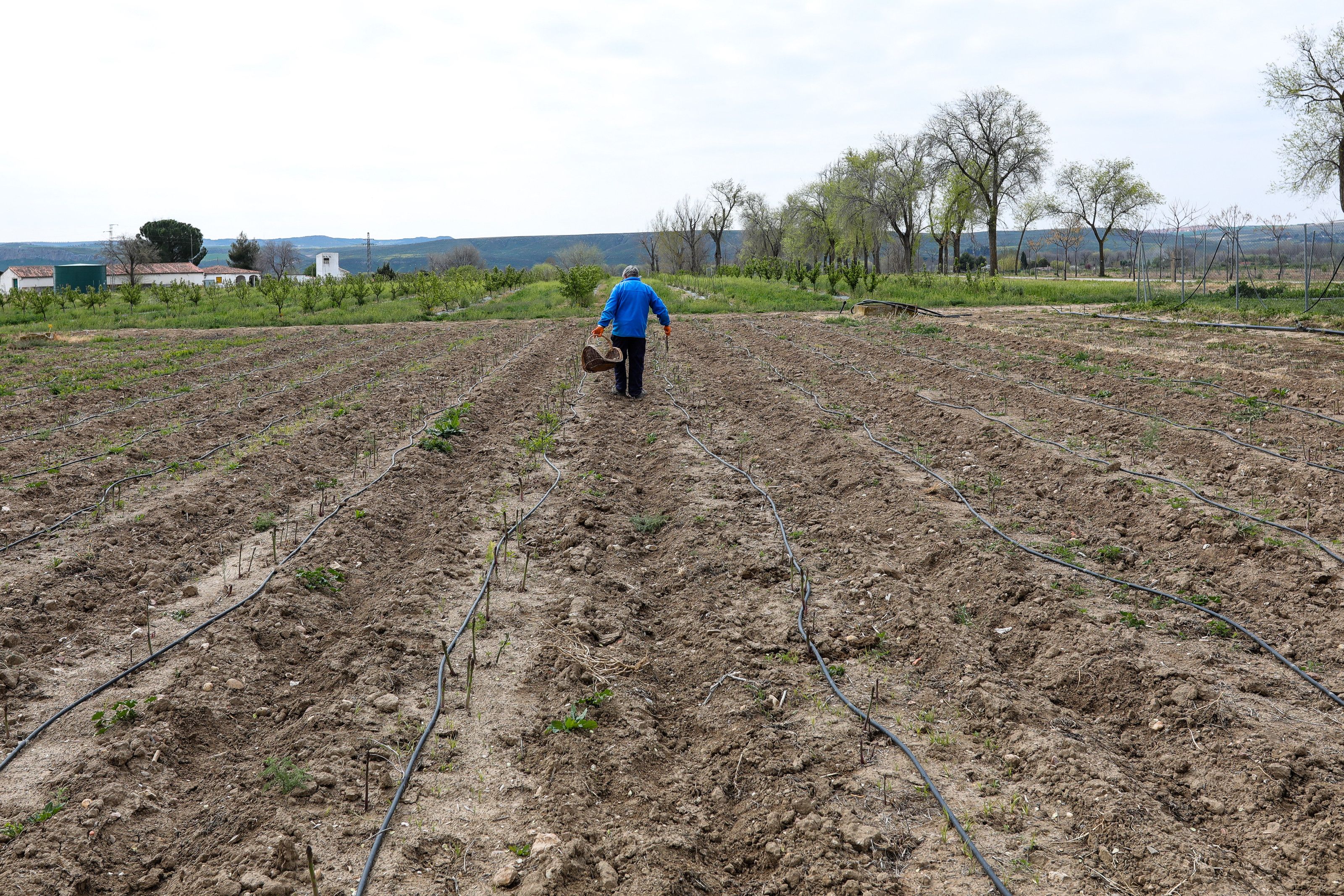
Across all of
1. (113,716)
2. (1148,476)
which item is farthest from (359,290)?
(113,716)

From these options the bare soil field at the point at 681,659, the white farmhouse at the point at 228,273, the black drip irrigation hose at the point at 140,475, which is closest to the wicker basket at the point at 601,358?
the bare soil field at the point at 681,659

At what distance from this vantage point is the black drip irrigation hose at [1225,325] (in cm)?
1462

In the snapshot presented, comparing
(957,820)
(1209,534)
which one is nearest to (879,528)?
(1209,534)

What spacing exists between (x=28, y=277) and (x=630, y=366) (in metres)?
77.6

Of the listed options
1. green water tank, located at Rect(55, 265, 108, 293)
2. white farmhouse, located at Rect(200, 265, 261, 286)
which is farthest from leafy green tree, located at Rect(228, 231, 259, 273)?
green water tank, located at Rect(55, 265, 108, 293)

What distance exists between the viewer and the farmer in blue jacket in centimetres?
1037

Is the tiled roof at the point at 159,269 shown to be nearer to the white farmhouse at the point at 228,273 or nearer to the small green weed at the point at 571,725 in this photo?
the white farmhouse at the point at 228,273

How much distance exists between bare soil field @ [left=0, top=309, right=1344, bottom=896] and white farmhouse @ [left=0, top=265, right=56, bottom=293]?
7354 centimetres

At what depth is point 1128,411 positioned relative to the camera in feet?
28.2

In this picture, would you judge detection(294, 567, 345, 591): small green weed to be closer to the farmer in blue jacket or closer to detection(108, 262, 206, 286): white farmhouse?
the farmer in blue jacket

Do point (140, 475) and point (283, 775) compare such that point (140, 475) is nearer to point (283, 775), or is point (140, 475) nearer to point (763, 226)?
point (283, 775)

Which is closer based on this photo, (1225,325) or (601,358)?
(601,358)

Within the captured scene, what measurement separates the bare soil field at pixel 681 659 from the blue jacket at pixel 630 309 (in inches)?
96.6

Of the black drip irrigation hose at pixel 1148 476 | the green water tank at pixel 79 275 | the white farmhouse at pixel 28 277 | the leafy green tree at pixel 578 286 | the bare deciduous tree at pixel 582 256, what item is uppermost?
the bare deciduous tree at pixel 582 256
